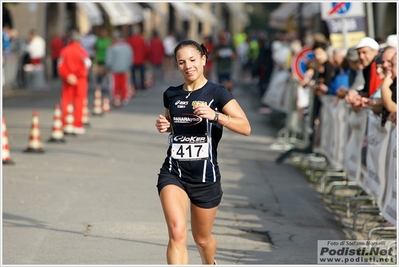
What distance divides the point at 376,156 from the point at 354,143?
1.60 meters

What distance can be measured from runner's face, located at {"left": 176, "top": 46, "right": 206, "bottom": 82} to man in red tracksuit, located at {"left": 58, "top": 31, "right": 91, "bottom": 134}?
1195 centimetres

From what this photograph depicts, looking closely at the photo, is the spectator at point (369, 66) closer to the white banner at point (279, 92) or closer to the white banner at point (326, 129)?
the white banner at point (326, 129)

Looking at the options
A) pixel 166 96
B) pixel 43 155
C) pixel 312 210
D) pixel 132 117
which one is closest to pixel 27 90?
pixel 132 117

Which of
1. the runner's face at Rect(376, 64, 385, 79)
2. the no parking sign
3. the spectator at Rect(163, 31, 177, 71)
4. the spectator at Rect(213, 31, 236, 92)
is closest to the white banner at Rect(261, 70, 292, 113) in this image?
the no parking sign

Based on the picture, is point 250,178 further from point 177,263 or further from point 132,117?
point 132,117

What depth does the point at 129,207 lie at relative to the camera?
9898mm

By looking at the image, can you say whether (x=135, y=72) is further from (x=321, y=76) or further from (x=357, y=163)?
(x=357, y=163)

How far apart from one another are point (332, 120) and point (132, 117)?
11079 mm

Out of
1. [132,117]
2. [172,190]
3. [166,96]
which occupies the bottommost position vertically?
[132,117]

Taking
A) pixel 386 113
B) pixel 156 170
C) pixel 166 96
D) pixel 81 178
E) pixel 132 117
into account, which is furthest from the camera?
pixel 132 117

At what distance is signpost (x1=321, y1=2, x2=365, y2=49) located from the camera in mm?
14547

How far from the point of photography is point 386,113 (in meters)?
8.73

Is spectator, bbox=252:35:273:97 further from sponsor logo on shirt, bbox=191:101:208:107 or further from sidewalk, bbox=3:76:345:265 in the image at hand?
sponsor logo on shirt, bbox=191:101:208:107

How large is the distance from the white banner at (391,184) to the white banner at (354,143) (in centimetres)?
158
